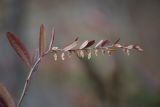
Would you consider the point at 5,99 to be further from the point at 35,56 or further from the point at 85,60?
the point at 85,60

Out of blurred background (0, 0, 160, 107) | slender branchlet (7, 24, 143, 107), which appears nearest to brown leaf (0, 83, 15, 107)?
slender branchlet (7, 24, 143, 107)

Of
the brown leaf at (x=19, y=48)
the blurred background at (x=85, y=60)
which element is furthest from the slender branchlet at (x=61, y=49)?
the blurred background at (x=85, y=60)

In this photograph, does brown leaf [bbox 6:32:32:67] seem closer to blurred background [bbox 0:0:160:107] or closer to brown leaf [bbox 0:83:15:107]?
brown leaf [bbox 0:83:15:107]

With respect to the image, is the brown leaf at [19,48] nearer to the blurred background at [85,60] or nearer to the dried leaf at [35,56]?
the dried leaf at [35,56]

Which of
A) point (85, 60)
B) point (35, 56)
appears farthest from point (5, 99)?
point (85, 60)

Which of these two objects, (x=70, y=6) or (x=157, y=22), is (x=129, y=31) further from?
(x=70, y=6)

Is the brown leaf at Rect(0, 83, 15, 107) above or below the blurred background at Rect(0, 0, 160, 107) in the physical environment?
above

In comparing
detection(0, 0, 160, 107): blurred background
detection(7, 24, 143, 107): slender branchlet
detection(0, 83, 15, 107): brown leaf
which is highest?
detection(7, 24, 143, 107): slender branchlet

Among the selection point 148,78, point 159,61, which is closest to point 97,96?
point 148,78
